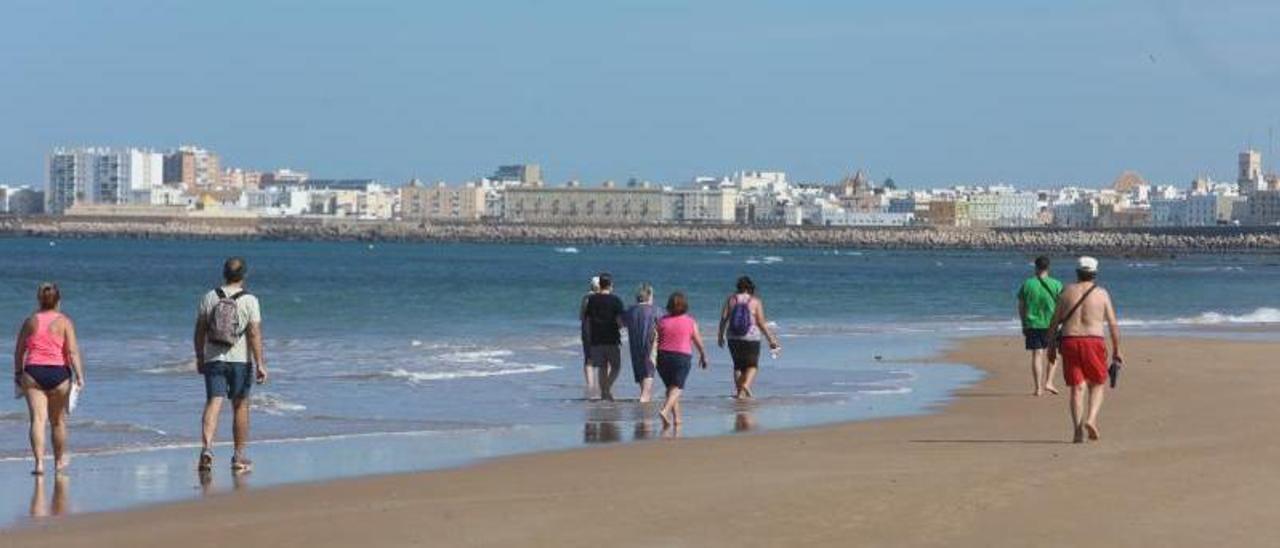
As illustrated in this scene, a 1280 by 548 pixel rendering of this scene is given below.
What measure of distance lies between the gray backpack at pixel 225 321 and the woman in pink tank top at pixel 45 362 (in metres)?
0.72

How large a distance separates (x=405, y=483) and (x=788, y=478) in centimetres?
187

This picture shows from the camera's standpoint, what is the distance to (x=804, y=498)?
31.1 ft

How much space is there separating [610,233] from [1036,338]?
154185 millimetres

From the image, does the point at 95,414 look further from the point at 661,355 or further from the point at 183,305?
the point at 183,305

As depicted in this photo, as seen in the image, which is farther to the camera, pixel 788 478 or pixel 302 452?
pixel 302 452

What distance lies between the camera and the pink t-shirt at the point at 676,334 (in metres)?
Result: 14.4

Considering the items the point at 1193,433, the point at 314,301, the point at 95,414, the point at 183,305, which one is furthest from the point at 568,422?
the point at 314,301

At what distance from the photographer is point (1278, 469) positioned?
1045cm

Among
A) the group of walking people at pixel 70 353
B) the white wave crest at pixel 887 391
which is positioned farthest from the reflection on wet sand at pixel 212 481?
the white wave crest at pixel 887 391

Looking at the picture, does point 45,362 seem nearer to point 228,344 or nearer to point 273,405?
point 228,344

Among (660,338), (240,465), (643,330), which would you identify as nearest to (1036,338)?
(643,330)

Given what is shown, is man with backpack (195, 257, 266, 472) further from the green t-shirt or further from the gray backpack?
the green t-shirt

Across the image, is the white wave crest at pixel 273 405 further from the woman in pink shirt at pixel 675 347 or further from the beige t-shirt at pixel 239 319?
the beige t-shirt at pixel 239 319

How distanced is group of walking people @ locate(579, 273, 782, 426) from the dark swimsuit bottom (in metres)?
4.32
